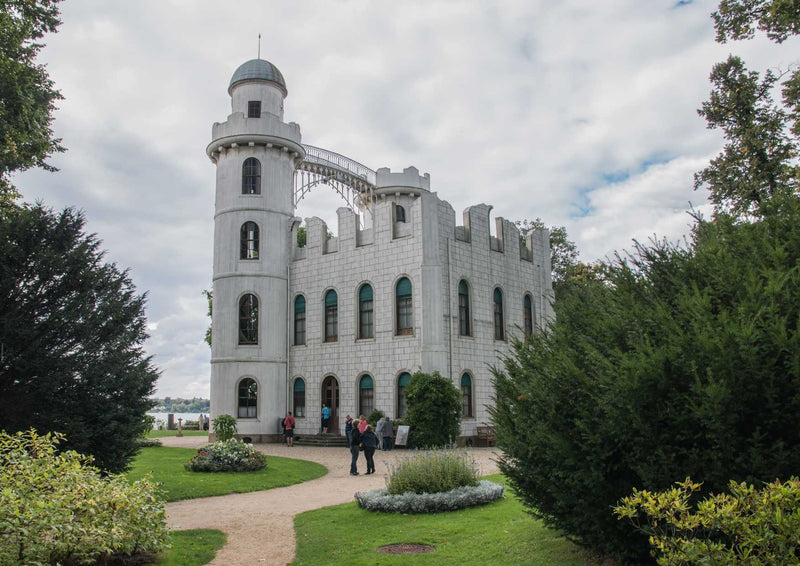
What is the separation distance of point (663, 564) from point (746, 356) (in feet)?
6.28

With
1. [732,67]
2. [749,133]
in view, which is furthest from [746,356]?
[732,67]

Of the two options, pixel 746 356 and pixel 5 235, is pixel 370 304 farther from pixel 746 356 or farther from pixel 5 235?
pixel 746 356

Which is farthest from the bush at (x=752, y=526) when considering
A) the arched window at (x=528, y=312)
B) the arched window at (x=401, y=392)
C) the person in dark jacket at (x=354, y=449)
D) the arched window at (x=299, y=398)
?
the arched window at (x=299, y=398)

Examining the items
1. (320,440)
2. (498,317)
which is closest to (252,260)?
(320,440)

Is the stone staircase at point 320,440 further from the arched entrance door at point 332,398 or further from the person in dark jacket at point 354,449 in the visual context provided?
the person in dark jacket at point 354,449

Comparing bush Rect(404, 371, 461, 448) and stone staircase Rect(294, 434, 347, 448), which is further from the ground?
bush Rect(404, 371, 461, 448)

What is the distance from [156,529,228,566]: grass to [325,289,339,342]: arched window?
19.6 metres

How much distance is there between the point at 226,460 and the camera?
1917 centimetres

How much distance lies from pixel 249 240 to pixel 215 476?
1647 centimetres

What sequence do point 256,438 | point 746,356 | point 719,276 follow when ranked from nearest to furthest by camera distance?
1. point 746,356
2. point 719,276
3. point 256,438

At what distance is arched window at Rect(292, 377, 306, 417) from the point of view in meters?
31.2

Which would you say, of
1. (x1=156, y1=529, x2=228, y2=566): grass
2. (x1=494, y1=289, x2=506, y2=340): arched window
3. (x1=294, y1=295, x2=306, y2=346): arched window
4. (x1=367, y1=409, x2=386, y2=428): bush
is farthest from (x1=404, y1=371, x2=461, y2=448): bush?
(x1=156, y1=529, x2=228, y2=566): grass

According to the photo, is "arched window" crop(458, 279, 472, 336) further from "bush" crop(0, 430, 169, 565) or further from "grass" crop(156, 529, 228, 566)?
"bush" crop(0, 430, 169, 565)

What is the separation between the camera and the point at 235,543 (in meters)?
10.2
